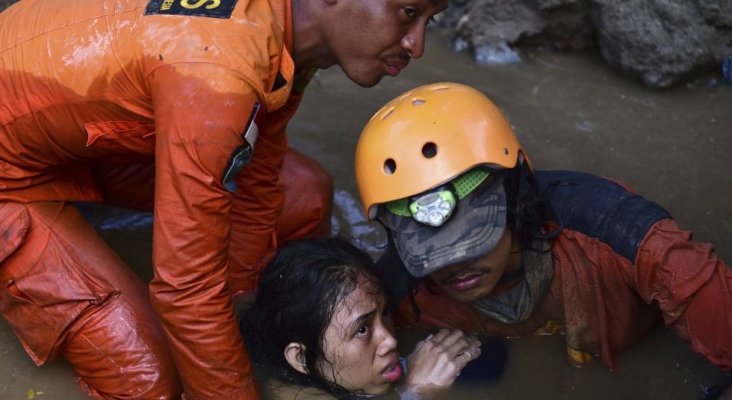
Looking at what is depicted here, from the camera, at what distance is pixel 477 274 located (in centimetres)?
306

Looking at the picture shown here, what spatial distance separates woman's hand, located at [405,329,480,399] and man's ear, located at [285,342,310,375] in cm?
40

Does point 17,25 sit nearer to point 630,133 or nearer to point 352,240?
point 352,240

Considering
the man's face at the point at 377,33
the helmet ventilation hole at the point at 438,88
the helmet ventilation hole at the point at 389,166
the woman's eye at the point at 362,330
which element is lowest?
the woman's eye at the point at 362,330

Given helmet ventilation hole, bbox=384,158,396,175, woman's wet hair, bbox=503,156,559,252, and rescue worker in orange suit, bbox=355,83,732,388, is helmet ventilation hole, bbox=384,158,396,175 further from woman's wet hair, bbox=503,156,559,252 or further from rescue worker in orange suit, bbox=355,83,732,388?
woman's wet hair, bbox=503,156,559,252

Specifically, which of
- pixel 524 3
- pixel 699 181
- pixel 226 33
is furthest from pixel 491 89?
pixel 226 33

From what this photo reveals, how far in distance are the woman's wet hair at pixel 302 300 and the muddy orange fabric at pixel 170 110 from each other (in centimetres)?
33

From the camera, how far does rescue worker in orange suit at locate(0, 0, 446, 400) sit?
268cm

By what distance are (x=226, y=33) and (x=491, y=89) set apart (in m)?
2.55

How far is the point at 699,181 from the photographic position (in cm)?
420

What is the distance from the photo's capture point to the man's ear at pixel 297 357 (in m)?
3.24

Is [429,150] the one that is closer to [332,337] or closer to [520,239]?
[520,239]

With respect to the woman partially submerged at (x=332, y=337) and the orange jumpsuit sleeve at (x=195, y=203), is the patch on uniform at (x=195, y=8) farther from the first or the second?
the woman partially submerged at (x=332, y=337)

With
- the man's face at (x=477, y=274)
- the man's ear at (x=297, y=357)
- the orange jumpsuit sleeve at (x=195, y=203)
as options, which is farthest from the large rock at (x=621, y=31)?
the orange jumpsuit sleeve at (x=195, y=203)

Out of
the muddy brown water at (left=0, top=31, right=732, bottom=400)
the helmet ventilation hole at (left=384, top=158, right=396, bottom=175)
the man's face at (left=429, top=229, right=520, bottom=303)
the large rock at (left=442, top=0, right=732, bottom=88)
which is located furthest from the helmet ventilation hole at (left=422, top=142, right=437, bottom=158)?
the large rock at (left=442, top=0, right=732, bottom=88)
